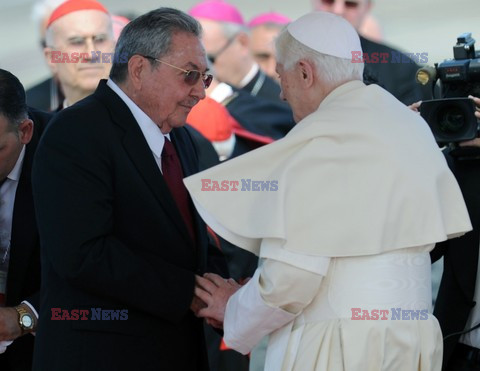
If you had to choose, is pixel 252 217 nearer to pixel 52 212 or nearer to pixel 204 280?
pixel 204 280

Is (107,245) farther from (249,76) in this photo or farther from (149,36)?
(249,76)

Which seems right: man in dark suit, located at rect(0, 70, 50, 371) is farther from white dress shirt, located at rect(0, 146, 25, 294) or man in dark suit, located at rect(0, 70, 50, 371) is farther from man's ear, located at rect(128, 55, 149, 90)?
man's ear, located at rect(128, 55, 149, 90)

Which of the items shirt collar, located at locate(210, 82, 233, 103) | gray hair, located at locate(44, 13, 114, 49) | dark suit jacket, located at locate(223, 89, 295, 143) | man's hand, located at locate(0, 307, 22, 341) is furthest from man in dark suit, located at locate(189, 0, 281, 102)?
man's hand, located at locate(0, 307, 22, 341)

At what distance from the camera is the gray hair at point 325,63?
3568 mm

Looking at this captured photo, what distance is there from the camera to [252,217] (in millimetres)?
3531

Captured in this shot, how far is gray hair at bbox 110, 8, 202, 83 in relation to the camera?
12.5 feet

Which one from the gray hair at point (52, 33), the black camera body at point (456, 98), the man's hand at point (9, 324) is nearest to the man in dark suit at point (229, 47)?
the gray hair at point (52, 33)

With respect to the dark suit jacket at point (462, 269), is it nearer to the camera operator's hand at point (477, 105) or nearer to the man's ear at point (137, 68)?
the camera operator's hand at point (477, 105)

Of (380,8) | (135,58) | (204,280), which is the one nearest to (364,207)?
(204,280)

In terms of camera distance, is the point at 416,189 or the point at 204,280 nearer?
the point at 416,189

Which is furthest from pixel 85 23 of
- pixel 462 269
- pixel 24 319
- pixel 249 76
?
pixel 462 269

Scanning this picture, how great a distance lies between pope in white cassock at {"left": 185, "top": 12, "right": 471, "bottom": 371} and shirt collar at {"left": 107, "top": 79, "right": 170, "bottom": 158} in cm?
31

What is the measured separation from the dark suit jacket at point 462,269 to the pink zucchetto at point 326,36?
859 mm

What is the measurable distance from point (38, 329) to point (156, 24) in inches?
45.7
